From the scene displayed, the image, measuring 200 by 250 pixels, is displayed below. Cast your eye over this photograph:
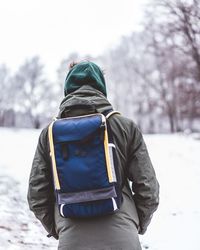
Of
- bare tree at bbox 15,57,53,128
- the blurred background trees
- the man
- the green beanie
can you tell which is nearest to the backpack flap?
the man

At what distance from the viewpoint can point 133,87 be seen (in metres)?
49.4

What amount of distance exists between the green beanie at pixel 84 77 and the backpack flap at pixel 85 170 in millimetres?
338

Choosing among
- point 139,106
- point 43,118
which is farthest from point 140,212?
A: point 43,118

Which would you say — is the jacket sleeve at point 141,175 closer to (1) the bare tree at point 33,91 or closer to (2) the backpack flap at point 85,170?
(2) the backpack flap at point 85,170

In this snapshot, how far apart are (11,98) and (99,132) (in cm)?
5765

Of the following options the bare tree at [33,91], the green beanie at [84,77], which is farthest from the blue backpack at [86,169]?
the bare tree at [33,91]

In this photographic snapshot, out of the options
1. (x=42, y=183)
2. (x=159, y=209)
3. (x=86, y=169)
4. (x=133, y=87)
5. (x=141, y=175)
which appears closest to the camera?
(x=86, y=169)

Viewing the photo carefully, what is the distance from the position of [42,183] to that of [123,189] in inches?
19.7

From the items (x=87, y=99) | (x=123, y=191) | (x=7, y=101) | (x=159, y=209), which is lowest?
(x=7, y=101)

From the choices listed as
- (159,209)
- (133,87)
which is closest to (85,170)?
(159,209)

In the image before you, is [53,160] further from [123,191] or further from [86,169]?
[123,191]

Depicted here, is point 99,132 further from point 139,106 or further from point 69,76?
point 139,106

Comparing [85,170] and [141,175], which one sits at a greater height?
[85,170]

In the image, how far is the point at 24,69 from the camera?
57.8 metres
